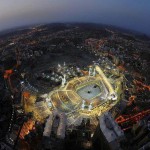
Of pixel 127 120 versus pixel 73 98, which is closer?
pixel 127 120

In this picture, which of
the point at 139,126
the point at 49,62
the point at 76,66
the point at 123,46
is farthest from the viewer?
the point at 123,46

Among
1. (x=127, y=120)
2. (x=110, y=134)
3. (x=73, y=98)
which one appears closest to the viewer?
(x=110, y=134)

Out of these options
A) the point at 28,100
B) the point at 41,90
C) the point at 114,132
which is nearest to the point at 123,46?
the point at 41,90

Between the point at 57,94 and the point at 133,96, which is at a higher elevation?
the point at 57,94

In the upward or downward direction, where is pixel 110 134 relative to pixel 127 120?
upward

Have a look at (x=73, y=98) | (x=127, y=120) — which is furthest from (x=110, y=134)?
(x=73, y=98)

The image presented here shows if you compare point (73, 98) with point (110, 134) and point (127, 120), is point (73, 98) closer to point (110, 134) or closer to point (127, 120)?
point (127, 120)

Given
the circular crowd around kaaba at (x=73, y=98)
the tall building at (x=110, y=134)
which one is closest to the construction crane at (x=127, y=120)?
the circular crowd around kaaba at (x=73, y=98)

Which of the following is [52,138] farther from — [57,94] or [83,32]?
[83,32]

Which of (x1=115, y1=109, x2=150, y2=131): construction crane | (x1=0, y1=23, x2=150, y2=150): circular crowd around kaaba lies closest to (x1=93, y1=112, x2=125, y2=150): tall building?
(x1=0, y1=23, x2=150, y2=150): circular crowd around kaaba

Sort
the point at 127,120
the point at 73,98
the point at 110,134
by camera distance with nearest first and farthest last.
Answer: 1. the point at 110,134
2. the point at 127,120
3. the point at 73,98

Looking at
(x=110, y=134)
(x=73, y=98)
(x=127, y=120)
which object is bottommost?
(x=127, y=120)
